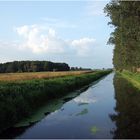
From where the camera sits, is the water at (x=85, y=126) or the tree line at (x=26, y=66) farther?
the tree line at (x=26, y=66)

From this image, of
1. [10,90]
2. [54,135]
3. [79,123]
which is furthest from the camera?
[10,90]

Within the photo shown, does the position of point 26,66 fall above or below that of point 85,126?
below

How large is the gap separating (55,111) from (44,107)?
157cm

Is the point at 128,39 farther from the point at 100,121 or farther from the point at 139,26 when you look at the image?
the point at 100,121

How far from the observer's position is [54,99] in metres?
31.5

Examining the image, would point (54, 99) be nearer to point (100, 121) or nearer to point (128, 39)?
point (100, 121)

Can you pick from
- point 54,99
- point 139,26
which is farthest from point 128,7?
point 54,99

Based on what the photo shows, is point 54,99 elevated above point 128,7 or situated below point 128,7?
below

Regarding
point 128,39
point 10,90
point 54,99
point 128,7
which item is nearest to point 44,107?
point 10,90

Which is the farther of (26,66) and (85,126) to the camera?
(26,66)

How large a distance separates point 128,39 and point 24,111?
85.9ft

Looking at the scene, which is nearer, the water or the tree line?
the water

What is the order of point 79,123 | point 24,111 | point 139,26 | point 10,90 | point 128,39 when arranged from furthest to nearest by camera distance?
point 128,39
point 139,26
point 10,90
point 24,111
point 79,123

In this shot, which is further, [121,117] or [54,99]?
[54,99]
